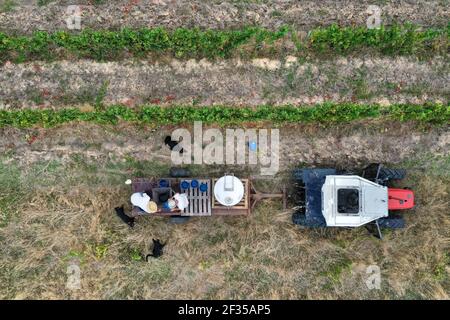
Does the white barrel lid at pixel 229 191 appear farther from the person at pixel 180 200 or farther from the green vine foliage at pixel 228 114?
the green vine foliage at pixel 228 114

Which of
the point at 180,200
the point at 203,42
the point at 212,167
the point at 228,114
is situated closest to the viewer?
the point at 180,200

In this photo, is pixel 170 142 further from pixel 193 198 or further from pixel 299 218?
pixel 299 218

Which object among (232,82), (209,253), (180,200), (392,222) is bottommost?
(209,253)

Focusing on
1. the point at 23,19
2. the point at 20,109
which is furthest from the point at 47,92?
the point at 23,19

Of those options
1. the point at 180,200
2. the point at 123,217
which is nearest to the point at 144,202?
the point at 180,200

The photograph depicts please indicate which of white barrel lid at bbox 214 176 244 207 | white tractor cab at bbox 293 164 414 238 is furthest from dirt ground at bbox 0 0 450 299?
white barrel lid at bbox 214 176 244 207
